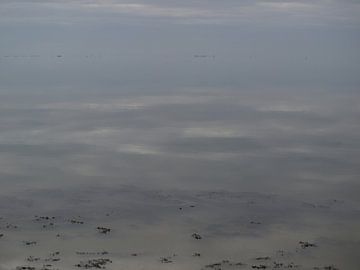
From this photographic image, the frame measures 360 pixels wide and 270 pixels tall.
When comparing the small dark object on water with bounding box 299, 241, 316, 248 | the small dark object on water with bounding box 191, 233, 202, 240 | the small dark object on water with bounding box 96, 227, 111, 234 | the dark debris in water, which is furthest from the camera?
the small dark object on water with bounding box 96, 227, 111, 234

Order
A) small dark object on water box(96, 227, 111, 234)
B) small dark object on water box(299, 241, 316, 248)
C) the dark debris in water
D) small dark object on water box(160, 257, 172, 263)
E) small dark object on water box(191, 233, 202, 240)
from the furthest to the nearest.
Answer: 1. small dark object on water box(96, 227, 111, 234)
2. small dark object on water box(191, 233, 202, 240)
3. small dark object on water box(299, 241, 316, 248)
4. small dark object on water box(160, 257, 172, 263)
5. the dark debris in water

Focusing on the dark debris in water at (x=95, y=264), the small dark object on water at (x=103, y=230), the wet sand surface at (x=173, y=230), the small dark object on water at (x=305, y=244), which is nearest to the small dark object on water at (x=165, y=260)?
the wet sand surface at (x=173, y=230)

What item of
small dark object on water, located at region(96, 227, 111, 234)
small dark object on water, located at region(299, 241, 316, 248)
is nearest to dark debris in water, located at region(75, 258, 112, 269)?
small dark object on water, located at region(96, 227, 111, 234)

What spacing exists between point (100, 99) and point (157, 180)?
64.1 metres

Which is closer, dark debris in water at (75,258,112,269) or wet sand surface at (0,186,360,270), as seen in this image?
dark debris in water at (75,258,112,269)

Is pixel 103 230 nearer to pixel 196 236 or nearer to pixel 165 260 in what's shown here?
pixel 196 236

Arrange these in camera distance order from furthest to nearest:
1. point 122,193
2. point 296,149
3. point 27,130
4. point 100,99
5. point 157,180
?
1. point 100,99
2. point 27,130
3. point 296,149
4. point 157,180
5. point 122,193

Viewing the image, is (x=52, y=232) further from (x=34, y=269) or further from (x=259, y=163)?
(x=259, y=163)

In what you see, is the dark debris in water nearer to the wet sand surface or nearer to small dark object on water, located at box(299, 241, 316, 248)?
the wet sand surface

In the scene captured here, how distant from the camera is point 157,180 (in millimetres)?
40000

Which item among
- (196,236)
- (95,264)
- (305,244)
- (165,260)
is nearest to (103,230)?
(196,236)

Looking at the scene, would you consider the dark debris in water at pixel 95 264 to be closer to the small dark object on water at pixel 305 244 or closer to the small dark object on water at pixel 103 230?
the small dark object on water at pixel 103 230

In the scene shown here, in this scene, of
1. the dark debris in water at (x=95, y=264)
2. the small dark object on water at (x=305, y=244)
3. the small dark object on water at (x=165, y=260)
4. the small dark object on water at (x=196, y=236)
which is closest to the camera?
the dark debris in water at (x=95, y=264)

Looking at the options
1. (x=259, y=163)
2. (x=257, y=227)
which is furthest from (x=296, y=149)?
(x=257, y=227)
